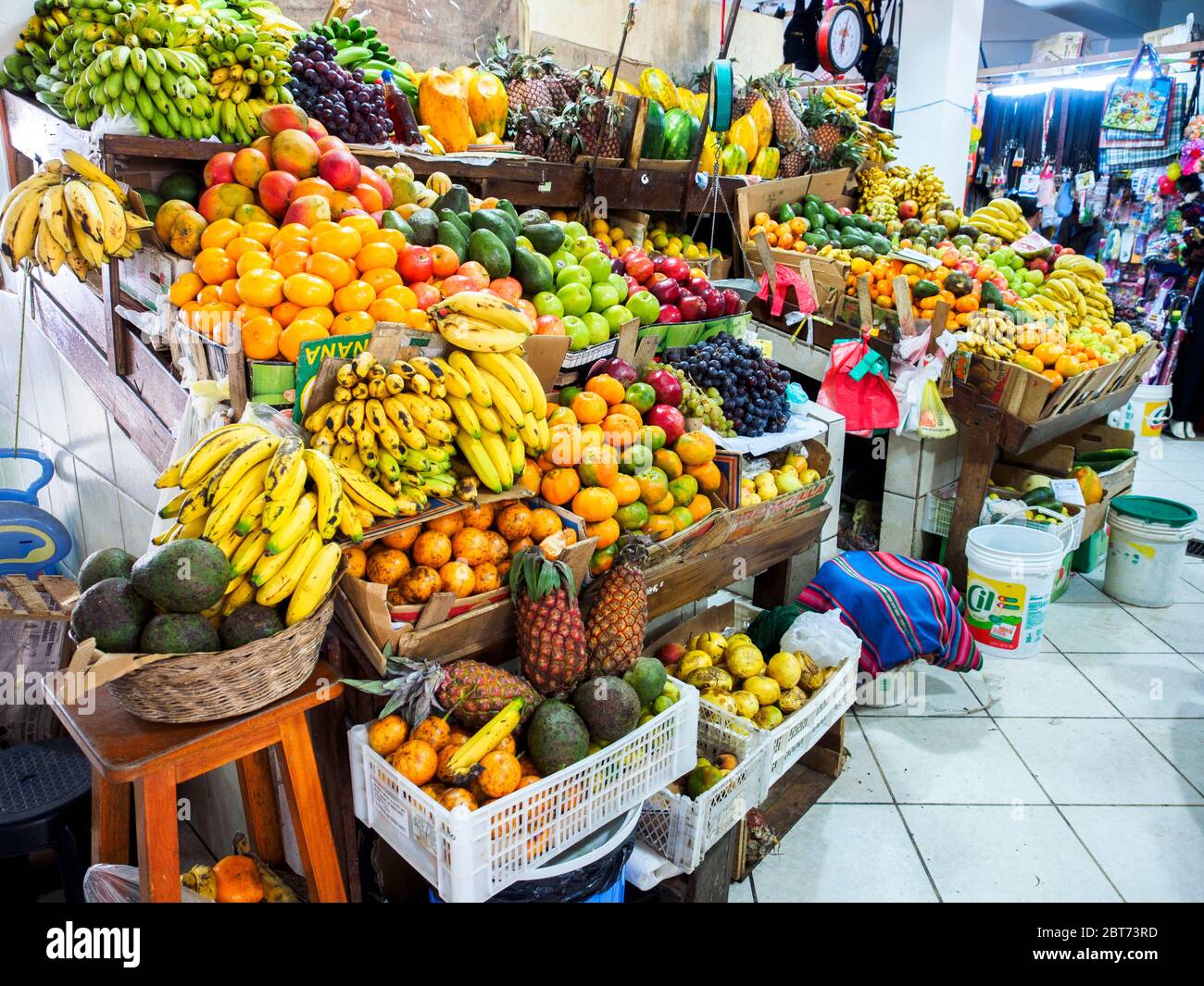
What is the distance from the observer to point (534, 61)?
446 centimetres

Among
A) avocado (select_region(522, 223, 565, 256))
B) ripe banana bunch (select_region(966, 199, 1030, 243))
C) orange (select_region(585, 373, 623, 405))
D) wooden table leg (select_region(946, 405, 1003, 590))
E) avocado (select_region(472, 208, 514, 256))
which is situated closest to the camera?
orange (select_region(585, 373, 623, 405))

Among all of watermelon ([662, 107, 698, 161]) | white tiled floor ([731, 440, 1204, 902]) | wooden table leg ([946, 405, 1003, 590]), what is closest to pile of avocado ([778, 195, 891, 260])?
watermelon ([662, 107, 698, 161])

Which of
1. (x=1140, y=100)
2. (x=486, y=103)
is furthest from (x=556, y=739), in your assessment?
(x=1140, y=100)

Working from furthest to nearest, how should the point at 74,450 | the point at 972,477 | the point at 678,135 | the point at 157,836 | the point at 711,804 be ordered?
the point at 678,135
the point at 972,477
the point at 74,450
the point at 711,804
the point at 157,836

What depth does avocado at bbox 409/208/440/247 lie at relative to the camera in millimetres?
2572

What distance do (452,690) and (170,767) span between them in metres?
0.60

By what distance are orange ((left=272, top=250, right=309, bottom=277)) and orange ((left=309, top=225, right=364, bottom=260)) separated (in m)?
0.05

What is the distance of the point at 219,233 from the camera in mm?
2379

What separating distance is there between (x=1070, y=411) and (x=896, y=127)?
3984 millimetres

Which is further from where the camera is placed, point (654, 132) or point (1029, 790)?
point (654, 132)

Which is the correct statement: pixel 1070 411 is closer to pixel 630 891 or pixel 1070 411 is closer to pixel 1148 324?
pixel 630 891

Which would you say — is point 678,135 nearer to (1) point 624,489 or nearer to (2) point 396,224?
(2) point 396,224

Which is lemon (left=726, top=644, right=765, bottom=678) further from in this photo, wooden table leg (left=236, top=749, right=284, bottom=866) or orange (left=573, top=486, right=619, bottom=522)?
wooden table leg (left=236, top=749, right=284, bottom=866)

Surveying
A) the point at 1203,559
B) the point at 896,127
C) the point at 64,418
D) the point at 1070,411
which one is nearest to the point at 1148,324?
the point at 896,127
